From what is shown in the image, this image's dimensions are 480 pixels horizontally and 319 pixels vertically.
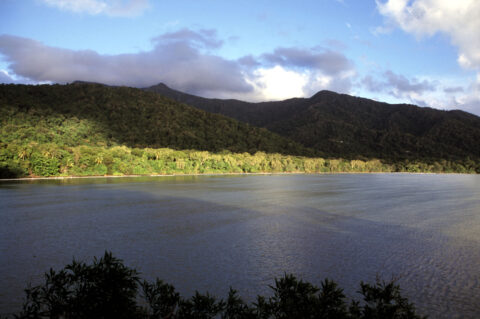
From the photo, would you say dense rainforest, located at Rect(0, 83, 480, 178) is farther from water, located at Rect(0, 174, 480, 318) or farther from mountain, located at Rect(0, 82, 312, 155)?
water, located at Rect(0, 174, 480, 318)

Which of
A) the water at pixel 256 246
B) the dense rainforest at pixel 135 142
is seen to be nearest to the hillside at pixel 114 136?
the dense rainforest at pixel 135 142

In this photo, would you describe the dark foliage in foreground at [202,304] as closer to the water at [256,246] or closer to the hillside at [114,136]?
the water at [256,246]

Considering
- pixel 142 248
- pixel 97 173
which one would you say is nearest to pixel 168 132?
pixel 97 173

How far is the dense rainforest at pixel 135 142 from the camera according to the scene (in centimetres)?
8394

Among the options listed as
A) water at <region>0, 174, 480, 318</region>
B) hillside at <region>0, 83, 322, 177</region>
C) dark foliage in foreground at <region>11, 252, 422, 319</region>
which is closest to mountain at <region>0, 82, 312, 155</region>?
hillside at <region>0, 83, 322, 177</region>

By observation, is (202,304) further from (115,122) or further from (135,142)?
(115,122)

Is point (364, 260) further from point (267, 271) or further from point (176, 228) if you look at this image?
point (176, 228)

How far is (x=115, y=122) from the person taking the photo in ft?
461

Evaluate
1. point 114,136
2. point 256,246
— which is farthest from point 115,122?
point 256,246

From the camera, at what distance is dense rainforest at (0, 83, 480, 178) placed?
3305 inches

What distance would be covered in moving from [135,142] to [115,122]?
16943 mm

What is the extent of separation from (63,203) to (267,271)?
100 ft

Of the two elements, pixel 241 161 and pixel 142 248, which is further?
pixel 241 161

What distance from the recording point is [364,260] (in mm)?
15664
